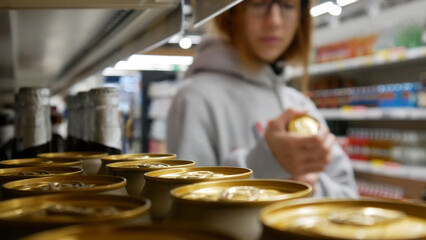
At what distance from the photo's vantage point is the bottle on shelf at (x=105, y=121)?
3.83 feet

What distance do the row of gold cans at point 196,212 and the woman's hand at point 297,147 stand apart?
108 cm

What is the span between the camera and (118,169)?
769 millimetres

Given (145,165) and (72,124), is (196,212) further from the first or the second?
(72,124)

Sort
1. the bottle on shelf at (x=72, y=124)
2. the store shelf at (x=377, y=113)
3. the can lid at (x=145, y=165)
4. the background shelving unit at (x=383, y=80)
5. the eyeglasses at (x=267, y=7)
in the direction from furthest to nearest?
the background shelving unit at (x=383, y=80)
the store shelf at (x=377, y=113)
the eyeglasses at (x=267, y=7)
the bottle on shelf at (x=72, y=124)
the can lid at (x=145, y=165)

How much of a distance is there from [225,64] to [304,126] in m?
0.69

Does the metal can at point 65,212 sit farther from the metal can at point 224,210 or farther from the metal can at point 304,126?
the metal can at point 304,126

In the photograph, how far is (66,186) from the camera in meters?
0.69

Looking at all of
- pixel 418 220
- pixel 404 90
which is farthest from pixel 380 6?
pixel 418 220

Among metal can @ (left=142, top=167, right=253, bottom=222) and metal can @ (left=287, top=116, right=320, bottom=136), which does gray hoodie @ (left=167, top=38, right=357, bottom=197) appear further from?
metal can @ (left=142, top=167, right=253, bottom=222)

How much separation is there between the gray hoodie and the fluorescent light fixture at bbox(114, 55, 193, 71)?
6021mm

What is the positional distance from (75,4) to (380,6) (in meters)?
5.30

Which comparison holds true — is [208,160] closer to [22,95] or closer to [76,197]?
[22,95]

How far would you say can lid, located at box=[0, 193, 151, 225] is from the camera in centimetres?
46

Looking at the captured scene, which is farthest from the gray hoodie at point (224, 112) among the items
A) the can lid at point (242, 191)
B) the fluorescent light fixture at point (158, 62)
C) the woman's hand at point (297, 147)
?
the fluorescent light fixture at point (158, 62)
